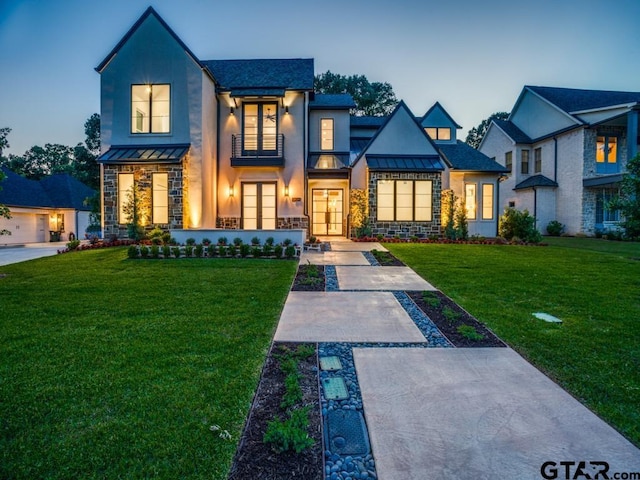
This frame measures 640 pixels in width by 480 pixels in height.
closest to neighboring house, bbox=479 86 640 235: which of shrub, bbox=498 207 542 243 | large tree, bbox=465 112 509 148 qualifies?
shrub, bbox=498 207 542 243

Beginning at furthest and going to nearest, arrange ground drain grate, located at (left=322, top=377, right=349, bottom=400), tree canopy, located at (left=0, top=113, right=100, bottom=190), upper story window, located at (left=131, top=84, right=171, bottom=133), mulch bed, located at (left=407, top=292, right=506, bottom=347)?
1. tree canopy, located at (left=0, top=113, right=100, bottom=190)
2. upper story window, located at (left=131, top=84, right=171, bottom=133)
3. mulch bed, located at (left=407, top=292, right=506, bottom=347)
4. ground drain grate, located at (left=322, top=377, right=349, bottom=400)

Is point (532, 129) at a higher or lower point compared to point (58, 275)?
higher

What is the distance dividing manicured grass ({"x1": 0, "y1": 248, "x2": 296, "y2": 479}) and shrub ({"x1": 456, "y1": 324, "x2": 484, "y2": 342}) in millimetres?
2406

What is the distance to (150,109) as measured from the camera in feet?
46.5

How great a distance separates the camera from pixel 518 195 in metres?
22.7

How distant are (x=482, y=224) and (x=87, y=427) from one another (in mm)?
18974

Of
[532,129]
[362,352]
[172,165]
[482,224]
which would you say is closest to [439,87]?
[532,129]

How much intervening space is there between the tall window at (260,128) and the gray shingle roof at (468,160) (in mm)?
8752

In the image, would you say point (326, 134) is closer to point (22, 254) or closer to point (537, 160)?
point (22, 254)

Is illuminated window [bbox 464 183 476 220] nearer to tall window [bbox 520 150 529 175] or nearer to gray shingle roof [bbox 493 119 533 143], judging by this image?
tall window [bbox 520 150 529 175]

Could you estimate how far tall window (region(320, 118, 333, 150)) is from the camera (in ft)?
56.7

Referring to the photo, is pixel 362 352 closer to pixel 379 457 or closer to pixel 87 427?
pixel 379 457

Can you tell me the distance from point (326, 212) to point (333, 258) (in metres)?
7.59

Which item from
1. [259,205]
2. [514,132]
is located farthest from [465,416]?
[514,132]
